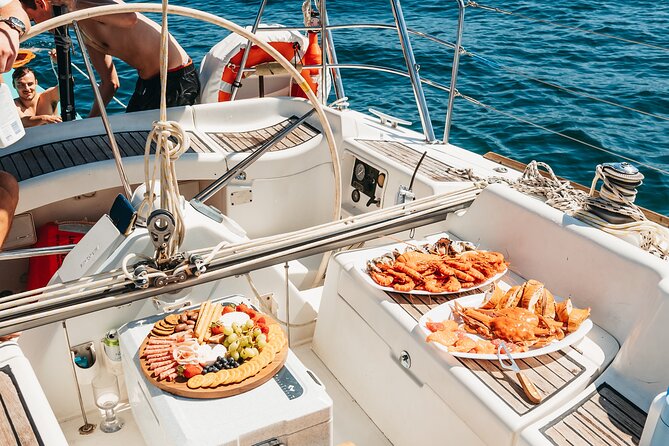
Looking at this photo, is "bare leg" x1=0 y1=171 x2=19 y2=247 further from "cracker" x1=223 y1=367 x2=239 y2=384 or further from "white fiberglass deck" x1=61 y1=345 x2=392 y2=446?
"cracker" x1=223 y1=367 x2=239 y2=384

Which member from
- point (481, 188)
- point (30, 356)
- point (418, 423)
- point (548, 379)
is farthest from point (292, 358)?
point (481, 188)

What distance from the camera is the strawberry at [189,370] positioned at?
1923mm

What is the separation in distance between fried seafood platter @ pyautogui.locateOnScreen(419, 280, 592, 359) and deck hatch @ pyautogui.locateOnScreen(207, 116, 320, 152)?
1657 millimetres

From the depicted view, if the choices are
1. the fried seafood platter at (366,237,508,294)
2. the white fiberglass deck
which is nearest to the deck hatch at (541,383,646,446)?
the fried seafood platter at (366,237,508,294)

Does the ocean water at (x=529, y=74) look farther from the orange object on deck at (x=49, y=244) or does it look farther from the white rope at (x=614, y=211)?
the orange object on deck at (x=49, y=244)

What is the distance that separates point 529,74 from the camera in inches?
321

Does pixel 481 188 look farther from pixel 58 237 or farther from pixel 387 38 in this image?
pixel 387 38

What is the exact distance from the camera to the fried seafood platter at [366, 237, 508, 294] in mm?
2420

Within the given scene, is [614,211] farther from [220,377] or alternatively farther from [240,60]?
[240,60]

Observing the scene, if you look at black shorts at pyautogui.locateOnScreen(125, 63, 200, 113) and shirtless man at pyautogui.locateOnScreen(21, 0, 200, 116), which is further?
black shorts at pyautogui.locateOnScreen(125, 63, 200, 113)

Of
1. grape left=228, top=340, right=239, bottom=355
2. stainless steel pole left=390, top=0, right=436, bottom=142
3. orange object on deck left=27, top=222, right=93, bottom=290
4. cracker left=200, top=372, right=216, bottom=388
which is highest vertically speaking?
stainless steel pole left=390, top=0, right=436, bottom=142

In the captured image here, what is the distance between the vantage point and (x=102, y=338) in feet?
8.29

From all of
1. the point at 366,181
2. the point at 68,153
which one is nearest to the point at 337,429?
the point at 366,181

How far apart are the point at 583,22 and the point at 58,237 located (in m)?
9.14
